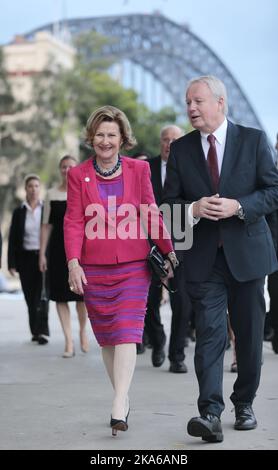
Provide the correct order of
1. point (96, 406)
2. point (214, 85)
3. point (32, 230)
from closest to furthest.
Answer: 1. point (214, 85)
2. point (96, 406)
3. point (32, 230)

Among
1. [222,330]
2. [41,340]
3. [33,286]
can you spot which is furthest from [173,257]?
[33,286]

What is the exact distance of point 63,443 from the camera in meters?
5.52

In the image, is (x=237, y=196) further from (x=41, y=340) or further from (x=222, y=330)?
(x=41, y=340)

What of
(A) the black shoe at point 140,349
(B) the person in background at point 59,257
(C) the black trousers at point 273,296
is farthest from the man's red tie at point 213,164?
(A) the black shoe at point 140,349

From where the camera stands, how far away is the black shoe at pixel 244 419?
19.3ft

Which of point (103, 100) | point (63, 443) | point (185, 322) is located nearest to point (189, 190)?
point (63, 443)

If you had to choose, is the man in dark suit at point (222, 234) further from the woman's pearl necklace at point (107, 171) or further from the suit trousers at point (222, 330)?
the woman's pearl necklace at point (107, 171)

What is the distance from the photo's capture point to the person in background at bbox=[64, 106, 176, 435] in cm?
585

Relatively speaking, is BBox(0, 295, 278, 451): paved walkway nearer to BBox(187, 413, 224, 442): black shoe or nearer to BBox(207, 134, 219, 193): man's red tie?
BBox(187, 413, 224, 442): black shoe

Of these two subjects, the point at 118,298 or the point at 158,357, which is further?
the point at 158,357

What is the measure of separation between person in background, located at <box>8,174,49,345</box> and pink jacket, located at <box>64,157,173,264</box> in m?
5.68

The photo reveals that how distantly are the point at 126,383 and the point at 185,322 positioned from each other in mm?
3037

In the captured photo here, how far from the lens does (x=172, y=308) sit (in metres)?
8.87

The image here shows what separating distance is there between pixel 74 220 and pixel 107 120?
609mm
